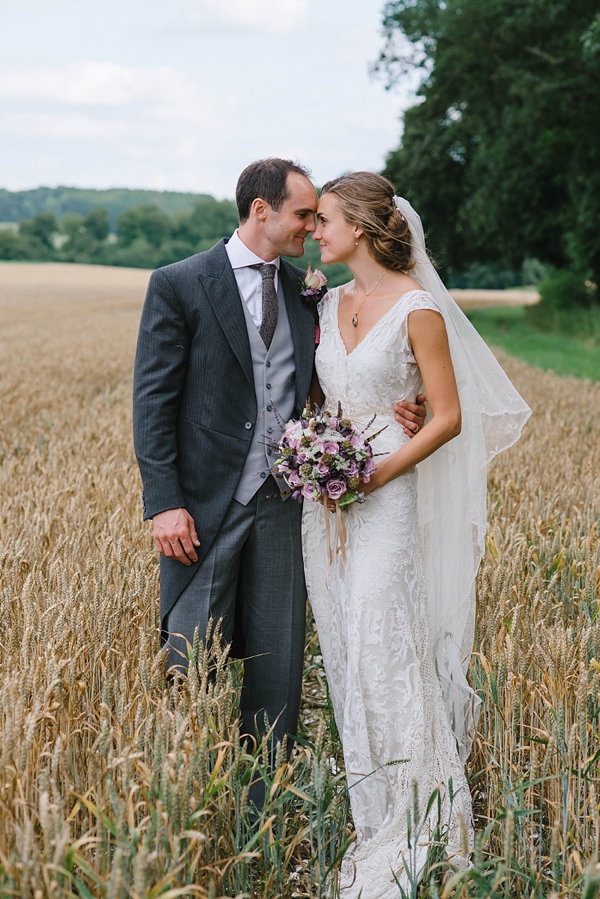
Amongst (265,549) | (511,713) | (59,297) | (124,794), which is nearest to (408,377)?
(265,549)

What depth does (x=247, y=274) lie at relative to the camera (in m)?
3.27

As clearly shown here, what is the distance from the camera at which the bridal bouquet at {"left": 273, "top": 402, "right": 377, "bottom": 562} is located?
9.34 feet

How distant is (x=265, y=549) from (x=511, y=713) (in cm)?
105

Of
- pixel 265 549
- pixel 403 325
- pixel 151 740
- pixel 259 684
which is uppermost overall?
pixel 403 325

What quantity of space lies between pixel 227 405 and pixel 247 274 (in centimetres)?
52

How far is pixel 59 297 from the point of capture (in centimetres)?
4312

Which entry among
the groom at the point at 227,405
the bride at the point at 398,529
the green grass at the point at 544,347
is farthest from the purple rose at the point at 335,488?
the green grass at the point at 544,347

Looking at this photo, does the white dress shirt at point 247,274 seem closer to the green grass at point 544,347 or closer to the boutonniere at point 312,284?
the boutonniere at point 312,284

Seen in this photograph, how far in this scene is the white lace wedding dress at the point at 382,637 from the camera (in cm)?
286

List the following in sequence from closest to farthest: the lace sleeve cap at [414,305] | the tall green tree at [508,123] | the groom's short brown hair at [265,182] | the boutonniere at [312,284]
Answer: the lace sleeve cap at [414,305] → the groom's short brown hair at [265,182] → the boutonniere at [312,284] → the tall green tree at [508,123]

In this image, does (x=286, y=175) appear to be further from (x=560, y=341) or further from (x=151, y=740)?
(x=560, y=341)

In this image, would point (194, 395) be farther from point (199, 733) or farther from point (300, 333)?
point (199, 733)

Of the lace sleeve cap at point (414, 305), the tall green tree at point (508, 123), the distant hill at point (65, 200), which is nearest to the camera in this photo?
the lace sleeve cap at point (414, 305)

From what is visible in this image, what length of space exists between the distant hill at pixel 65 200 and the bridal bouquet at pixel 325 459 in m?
118
